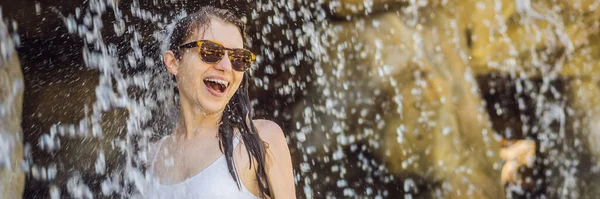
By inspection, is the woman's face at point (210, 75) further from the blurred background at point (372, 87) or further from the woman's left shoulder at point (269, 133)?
the blurred background at point (372, 87)

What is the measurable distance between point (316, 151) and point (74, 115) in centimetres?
212

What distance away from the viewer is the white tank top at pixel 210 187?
1779mm

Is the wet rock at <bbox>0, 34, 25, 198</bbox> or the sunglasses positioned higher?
the sunglasses

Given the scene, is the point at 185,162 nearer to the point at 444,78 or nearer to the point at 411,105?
the point at 411,105

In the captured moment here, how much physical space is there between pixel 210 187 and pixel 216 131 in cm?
24

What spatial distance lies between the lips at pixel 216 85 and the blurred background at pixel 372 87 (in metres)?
2.28

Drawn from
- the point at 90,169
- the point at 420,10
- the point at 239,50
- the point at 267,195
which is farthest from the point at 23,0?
the point at 420,10

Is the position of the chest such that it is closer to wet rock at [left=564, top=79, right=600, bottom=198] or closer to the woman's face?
the woman's face

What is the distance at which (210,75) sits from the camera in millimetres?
1835

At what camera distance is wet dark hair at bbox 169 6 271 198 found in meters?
1.82

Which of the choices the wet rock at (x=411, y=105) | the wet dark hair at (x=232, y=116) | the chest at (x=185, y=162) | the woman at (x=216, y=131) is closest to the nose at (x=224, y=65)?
the woman at (x=216, y=131)

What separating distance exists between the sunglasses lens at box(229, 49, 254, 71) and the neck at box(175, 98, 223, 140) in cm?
20

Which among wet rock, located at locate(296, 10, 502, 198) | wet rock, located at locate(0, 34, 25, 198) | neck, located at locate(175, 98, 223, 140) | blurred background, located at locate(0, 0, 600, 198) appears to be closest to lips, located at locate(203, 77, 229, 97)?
neck, located at locate(175, 98, 223, 140)

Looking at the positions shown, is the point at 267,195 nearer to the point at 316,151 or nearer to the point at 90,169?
the point at 90,169
